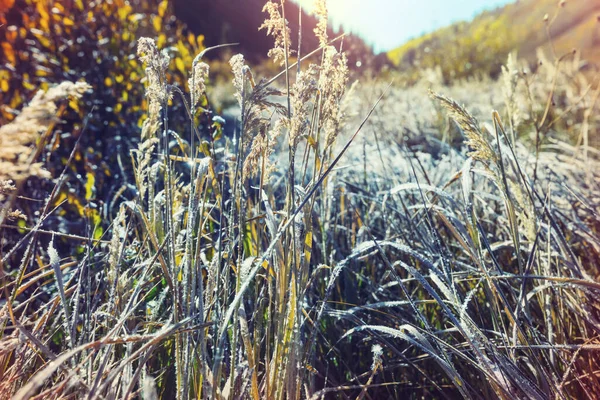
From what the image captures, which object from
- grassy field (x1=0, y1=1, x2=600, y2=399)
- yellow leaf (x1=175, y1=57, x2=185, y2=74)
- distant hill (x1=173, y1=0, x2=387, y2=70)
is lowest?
grassy field (x1=0, y1=1, x2=600, y2=399)

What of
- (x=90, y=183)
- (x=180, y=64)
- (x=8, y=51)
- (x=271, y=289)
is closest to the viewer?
(x=271, y=289)

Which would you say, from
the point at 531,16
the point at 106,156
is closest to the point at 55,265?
the point at 106,156

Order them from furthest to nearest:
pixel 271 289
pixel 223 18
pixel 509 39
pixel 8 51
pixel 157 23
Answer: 1. pixel 509 39
2. pixel 223 18
3. pixel 157 23
4. pixel 8 51
5. pixel 271 289

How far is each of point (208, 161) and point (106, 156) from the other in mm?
1963

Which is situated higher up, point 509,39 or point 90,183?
point 509,39

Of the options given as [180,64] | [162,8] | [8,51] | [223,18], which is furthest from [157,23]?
[223,18]

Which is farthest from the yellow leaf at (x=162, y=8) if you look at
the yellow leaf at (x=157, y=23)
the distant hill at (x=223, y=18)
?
the distant hill at (x=223, y=18)

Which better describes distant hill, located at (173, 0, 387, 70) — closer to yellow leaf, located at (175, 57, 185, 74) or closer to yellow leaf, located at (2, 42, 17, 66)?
yellow leaf, located at (175, 57, 185, 74)

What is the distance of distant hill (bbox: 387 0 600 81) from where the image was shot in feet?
37.4

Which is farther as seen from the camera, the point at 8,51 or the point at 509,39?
the point at 509,39

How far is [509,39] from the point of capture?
51.0 feet

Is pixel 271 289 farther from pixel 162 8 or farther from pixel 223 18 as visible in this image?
pixel 223 18

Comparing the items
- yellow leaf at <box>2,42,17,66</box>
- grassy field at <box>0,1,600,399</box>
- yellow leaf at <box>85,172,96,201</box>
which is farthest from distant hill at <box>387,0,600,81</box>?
yellow leaf at <box>2,42,17,66</box>

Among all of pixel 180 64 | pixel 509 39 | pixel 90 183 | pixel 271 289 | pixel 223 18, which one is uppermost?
pixel 509 39
